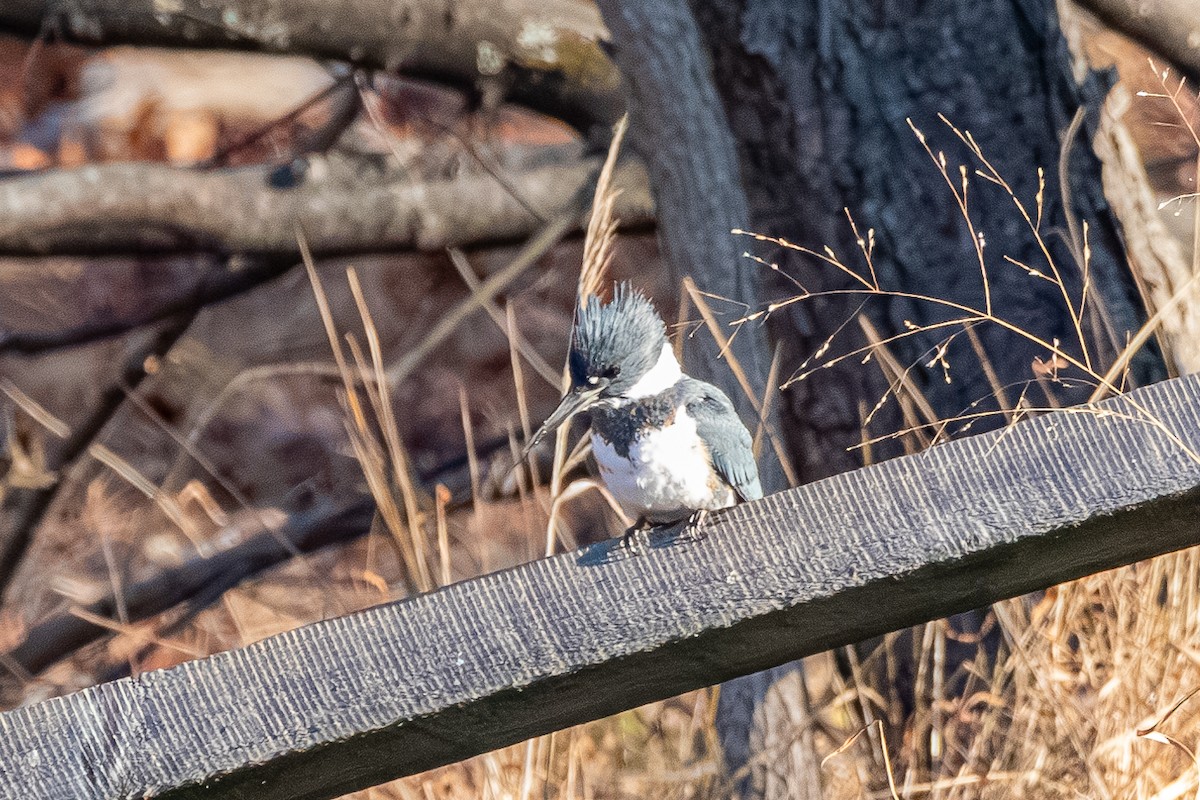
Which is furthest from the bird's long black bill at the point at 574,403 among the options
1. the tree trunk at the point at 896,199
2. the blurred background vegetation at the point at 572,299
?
the tree trunk at the point at 896,199

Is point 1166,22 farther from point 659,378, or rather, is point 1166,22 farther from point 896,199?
point 659,378

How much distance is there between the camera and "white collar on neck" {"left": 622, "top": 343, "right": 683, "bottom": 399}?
3.92ft

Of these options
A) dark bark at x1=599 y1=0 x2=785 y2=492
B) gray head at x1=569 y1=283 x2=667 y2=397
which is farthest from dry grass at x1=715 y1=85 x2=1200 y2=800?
dark bark at x1=599 y1=0 x2=785 y2=492

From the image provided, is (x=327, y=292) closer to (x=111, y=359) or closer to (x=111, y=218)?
(x=111, y=359)

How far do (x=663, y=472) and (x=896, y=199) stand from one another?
0.65 metres

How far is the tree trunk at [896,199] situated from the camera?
1546mm

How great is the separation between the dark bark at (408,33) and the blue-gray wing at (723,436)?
118 cm

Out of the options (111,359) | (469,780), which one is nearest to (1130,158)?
(469,780)

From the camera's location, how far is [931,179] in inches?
62.8

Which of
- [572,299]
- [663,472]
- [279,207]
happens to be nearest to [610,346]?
[663,472]

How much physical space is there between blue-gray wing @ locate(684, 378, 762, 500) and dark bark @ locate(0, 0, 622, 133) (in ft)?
3.88

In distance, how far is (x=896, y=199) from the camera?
160cm

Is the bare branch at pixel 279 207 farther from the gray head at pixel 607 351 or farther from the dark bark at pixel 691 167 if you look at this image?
the gray head at pixel 607 351

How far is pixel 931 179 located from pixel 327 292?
2.17 meters
